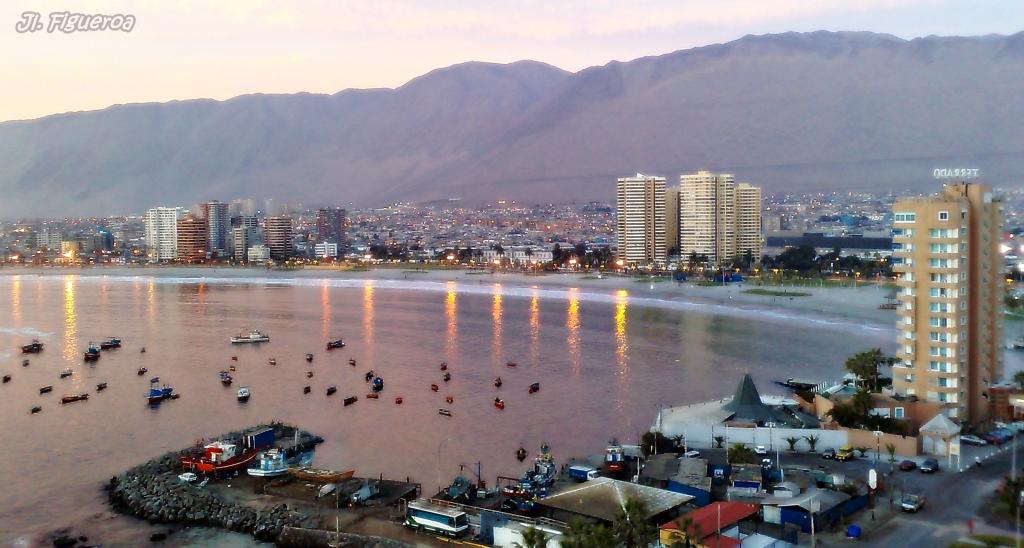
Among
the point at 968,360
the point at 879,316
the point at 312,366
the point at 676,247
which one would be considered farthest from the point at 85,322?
the point at 676,247

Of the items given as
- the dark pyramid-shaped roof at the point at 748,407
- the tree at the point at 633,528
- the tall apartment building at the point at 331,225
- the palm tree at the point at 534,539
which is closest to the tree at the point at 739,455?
the dark pyramid-shaped roof at the point at 748,407

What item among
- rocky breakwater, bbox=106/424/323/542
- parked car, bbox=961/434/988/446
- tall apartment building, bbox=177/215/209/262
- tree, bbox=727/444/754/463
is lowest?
rocky breakwater, bbox=106/424/323/542

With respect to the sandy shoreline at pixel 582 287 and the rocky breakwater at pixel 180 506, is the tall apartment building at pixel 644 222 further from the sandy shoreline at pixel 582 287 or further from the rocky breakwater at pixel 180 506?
the rocky breakwater at pixel 180 506

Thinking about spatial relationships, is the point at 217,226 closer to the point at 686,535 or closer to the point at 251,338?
the point at 251,338

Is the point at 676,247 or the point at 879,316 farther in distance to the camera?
the point at 676,247

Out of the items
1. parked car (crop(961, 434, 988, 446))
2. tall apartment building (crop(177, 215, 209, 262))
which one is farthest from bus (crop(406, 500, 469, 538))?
tall apartment building (crop(177, 215, 209, 262))

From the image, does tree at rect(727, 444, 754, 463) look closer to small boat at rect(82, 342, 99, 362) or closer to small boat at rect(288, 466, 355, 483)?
small boat at rect(288, 466, 355, 483)

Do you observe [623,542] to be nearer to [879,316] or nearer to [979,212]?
[979,212]
